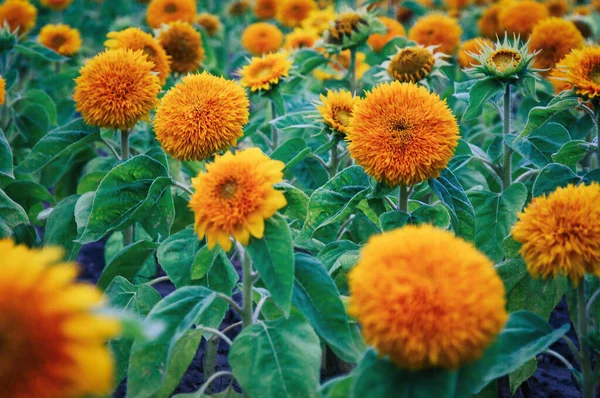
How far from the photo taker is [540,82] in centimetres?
269

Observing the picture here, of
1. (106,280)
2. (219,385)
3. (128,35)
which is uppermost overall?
(128,35)

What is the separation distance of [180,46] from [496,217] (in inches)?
57.4

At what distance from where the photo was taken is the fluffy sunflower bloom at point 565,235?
3.60 ft

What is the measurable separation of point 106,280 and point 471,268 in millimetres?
1079

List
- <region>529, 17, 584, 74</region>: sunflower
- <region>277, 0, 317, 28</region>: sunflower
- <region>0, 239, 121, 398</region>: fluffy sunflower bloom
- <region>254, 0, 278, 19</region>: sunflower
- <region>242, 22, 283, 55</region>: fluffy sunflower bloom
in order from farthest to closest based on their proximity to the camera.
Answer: <region>254, 0, 278, 19</region>: sunflower, <region>277, 0, 317, 28</region>: sunflower, <region>242, 22, 283, 55</region>: fluffy sunflower bloom, <region>529, 17, 584, 74</region>: sunflower, <region>0, 239, 121, 398</region>: fluffy sunflower bloom

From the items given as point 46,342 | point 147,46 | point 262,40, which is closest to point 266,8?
point 262,40

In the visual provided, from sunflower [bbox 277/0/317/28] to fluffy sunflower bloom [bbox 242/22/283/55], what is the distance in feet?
1.98

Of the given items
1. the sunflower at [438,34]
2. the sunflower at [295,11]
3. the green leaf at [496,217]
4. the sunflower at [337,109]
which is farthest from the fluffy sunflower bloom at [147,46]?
the sunflower at [295,11]

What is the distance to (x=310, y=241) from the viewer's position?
5.46ft

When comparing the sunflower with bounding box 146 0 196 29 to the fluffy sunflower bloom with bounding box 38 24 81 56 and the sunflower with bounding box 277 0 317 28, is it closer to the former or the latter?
the fluffy sunflower bloom with bounding box 38 24 81 56

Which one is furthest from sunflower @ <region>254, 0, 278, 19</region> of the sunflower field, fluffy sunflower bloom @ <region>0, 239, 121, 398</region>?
fluffy sunflower bloom @ <region>0, 239, 121, 398</region>

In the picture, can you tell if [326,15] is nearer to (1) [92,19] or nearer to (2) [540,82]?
(2) [540,82]

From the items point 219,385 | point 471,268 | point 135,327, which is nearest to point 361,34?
point 219,385

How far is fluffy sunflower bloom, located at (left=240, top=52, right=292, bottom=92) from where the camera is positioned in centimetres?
212
